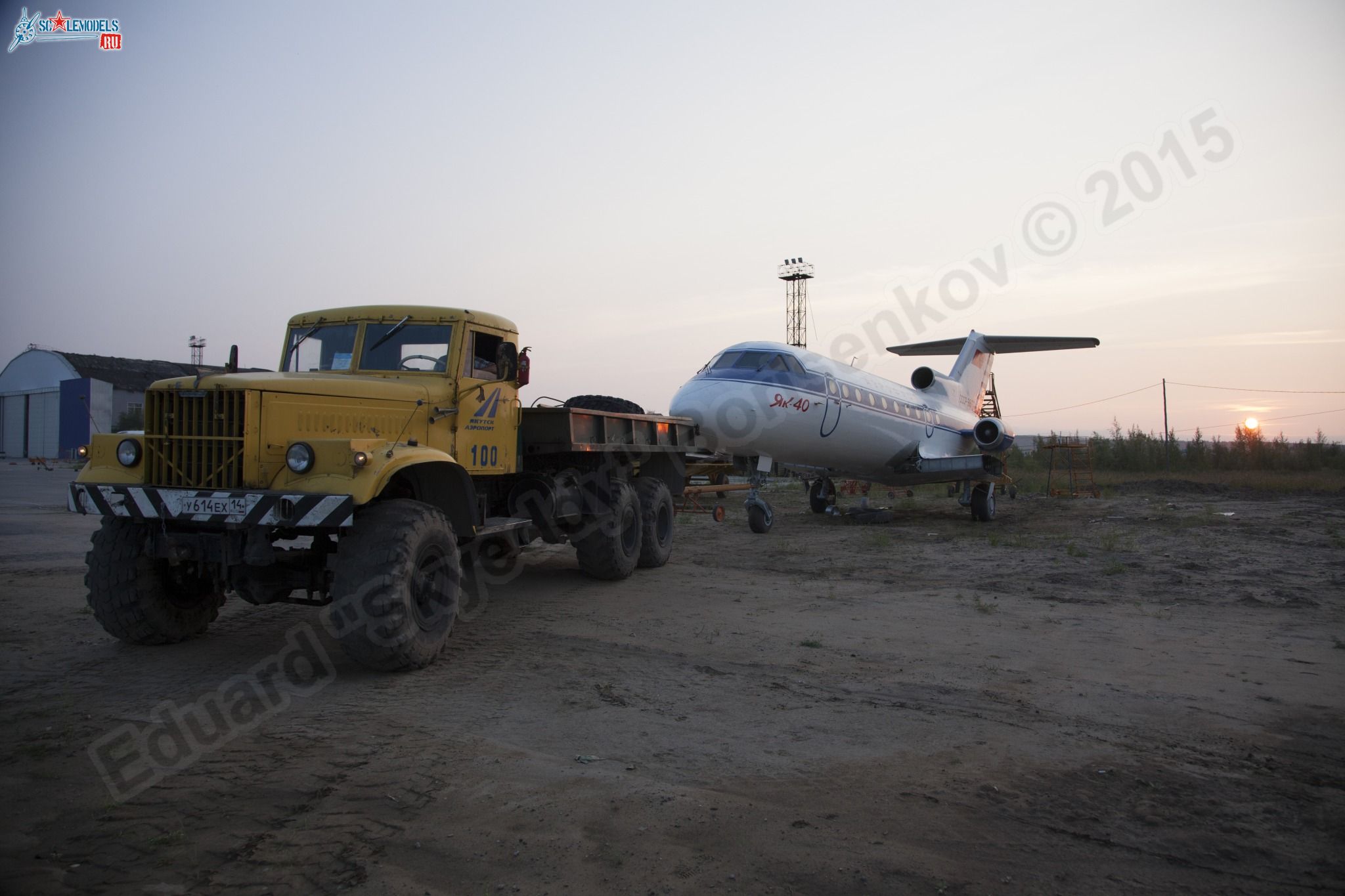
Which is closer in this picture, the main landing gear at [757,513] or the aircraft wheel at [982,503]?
the main landing gear at [757,513]

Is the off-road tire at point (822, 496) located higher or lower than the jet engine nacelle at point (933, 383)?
lower

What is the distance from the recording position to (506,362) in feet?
24.6

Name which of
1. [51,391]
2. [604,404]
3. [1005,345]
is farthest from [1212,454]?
[51,391]

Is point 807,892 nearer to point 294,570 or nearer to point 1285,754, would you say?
point 1285,754

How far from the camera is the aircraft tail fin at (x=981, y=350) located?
2009cm

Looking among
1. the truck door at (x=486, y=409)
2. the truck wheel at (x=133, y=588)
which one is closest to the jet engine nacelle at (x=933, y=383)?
the truck door at (x=486, y=409)

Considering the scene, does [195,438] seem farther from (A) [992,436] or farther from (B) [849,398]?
(A) [992,436]

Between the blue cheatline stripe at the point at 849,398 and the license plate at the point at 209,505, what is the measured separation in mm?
8560

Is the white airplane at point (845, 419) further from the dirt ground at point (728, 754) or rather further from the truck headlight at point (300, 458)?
the truck headlight at point (300, 458)

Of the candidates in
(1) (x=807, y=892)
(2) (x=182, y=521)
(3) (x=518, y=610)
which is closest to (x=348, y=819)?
(1) (x=807, y=892)

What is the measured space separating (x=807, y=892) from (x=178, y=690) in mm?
4304

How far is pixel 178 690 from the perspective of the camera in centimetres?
508

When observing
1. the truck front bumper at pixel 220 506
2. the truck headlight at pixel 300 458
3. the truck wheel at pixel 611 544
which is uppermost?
the truck headlight at pixel 300 458

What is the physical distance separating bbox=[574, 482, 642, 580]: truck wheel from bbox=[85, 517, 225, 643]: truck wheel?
13.2ft
